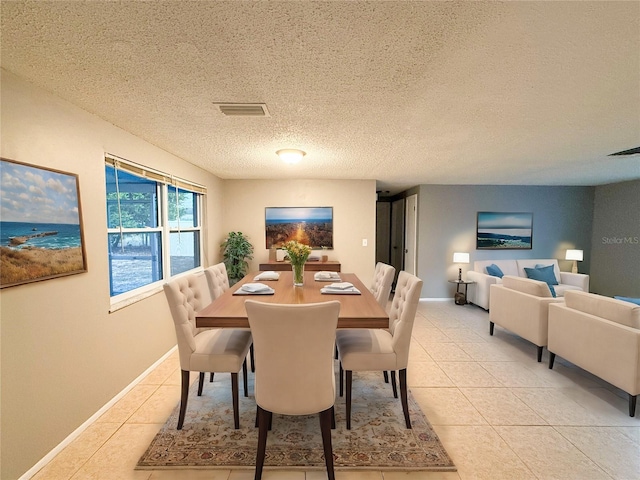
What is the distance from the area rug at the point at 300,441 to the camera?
172cm

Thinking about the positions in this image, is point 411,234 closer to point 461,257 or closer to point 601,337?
point 461,257

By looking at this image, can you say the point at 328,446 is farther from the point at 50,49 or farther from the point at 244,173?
the point at 244,173

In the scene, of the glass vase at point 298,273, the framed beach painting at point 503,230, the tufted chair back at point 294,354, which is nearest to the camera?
the tufted chair back at point 294,354

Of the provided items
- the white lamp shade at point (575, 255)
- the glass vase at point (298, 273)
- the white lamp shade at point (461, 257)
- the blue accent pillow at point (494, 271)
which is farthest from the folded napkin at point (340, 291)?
the white lamp shade at point (575, 255)

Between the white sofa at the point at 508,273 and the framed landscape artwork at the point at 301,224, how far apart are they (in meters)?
2.69

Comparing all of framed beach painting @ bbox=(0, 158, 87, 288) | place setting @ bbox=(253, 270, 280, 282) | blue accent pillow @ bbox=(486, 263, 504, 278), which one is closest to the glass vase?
place setting @ bbox=(253, 270, 280, 282)

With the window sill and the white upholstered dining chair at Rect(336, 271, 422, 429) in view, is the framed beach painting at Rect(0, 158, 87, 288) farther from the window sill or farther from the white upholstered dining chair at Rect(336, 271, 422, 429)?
the white upholstered dining chair at Rect(336, 271, 422, 429)

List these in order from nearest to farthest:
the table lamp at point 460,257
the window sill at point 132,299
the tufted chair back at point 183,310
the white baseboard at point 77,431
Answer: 1. the white baseboard at point 77,431
2. the tufted chair back at point 183,310
3. the window sill at point 132,299
4. the table lamp at point 460,257

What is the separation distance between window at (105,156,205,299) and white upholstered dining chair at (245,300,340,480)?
1.68 metres

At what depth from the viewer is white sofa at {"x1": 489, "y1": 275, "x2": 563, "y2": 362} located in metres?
3.03

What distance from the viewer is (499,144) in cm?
285

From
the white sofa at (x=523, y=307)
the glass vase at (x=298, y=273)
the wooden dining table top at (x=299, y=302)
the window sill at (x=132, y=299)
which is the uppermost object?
the glass vase at (x=298, y=273)

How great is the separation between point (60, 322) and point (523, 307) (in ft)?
13.9

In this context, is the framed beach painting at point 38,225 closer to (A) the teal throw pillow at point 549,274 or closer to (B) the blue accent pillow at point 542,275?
(B) the blue accent pillow at point 542,275
